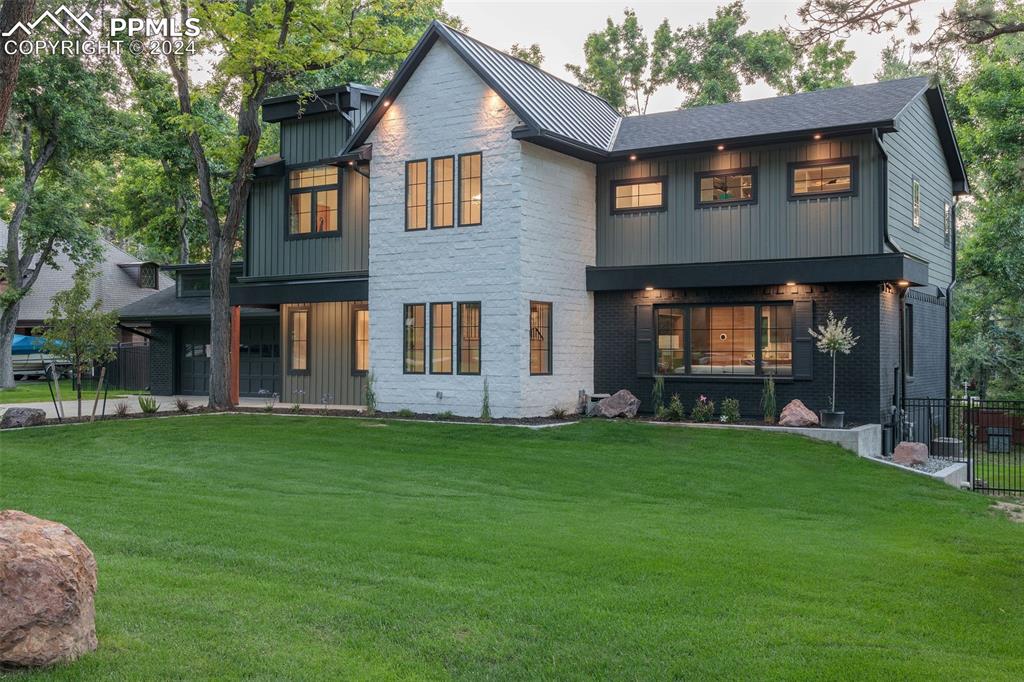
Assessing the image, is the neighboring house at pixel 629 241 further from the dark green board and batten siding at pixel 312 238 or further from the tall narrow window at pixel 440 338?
the dark green board and batten siding at pixel 312 238

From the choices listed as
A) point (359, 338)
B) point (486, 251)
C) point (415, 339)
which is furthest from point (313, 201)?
point (486, 251)

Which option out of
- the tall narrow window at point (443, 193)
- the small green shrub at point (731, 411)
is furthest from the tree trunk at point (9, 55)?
the small green shrub at point (731, 411)

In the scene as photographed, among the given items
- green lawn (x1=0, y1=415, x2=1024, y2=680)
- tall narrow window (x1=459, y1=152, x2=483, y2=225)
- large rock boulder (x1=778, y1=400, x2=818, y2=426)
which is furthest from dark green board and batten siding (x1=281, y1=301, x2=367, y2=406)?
large rock boulder (x1=778, y1=400, x2=818, y2=426)

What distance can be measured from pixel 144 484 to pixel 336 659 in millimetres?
6809

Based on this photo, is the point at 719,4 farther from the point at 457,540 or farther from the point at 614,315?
the point at 457,540

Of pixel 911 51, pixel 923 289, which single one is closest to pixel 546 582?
pixel 911 51

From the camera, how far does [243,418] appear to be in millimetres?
18266

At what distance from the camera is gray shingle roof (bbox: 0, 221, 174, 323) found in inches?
1532

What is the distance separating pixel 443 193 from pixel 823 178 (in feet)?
24.5

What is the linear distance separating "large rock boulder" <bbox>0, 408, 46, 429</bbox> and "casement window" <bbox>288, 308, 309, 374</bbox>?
6.36 metres

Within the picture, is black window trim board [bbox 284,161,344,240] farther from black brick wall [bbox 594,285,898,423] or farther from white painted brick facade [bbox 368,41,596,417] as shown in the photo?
black brick wall [bbox 594,285,898,423]

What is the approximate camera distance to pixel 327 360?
2219cm

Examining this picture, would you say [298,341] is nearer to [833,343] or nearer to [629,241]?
[629,241]

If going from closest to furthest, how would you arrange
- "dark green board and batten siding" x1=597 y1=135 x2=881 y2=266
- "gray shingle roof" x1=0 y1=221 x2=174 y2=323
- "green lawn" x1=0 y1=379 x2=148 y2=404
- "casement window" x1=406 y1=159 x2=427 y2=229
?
1. "dark green board and batten siding" x1=597 y1=135 x2=881 y2=266
2. "casement window" x1=406 y1=159 x2=427 y2=229
3. "green lawn" x1=0 y1=379 x2=148 y2=404
4. "gray shingle roof" x1=0 y1=221 x2=174 y2=323
